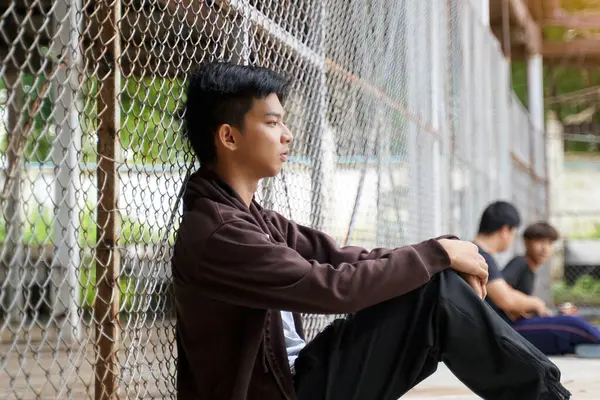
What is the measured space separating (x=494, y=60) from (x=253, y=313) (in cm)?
898

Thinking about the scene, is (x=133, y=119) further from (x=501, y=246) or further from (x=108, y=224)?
(x=501, y=246)

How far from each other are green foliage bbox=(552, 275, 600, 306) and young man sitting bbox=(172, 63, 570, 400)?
14503 mm

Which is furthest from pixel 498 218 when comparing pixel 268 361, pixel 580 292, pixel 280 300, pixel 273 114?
pixel 580 292

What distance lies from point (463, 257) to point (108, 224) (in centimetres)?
94

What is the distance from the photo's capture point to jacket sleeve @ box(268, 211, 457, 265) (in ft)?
9.34

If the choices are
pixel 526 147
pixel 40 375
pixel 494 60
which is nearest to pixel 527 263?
pixel 40 375

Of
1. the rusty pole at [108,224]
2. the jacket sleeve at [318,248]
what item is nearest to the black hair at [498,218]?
the jacket sleeve at [318,248]

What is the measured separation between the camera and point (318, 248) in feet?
9.52

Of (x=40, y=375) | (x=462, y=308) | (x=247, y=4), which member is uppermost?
(x=247, y=4)

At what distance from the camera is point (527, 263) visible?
6.38 m

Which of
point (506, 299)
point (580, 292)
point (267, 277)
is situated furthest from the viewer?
point (580, 292)

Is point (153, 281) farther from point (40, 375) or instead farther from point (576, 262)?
point (576, 262)

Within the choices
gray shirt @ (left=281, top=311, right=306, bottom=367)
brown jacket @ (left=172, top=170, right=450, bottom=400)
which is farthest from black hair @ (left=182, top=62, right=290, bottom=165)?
gray shirt @ (left=281, top=311, right=306, bottom=367)

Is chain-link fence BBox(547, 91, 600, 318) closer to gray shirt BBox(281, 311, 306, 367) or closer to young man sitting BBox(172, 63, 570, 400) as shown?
gray shirt BBox(281, 311, 306, 367)
